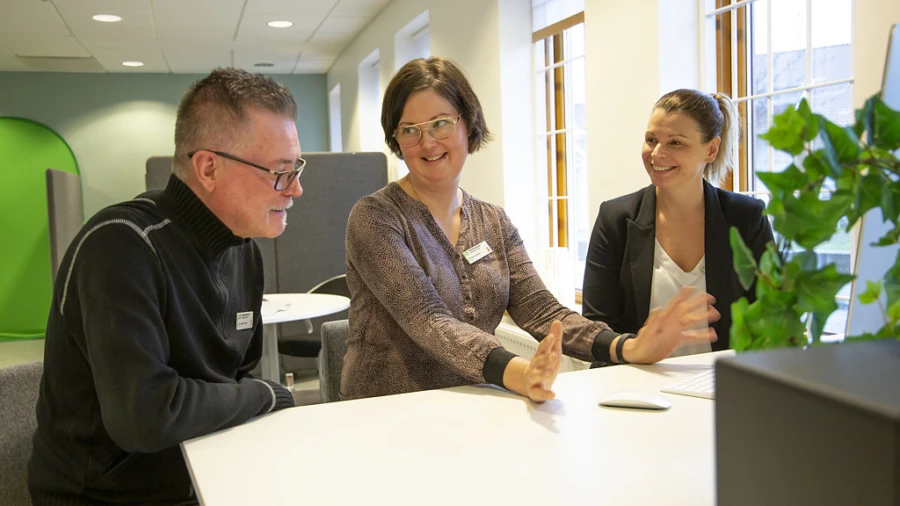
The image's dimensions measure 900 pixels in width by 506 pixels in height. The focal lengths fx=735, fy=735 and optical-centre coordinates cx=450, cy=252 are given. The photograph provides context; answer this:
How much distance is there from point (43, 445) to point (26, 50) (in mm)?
8763

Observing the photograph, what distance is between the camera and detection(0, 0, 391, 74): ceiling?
6.79 meters

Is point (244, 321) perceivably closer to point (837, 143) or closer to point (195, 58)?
point (837, 143)

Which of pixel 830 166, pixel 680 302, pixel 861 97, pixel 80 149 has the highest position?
pixel 80 149

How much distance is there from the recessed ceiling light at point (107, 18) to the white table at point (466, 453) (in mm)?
6812

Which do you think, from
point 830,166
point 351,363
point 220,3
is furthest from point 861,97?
point 220,3

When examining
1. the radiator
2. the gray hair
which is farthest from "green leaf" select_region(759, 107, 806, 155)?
Answer: the radiator

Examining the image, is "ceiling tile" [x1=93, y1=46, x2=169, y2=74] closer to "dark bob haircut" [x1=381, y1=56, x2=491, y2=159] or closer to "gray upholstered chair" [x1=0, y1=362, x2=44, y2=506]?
"dark bob haircut" [x1=381, y1=56, x2=491, y2=159]

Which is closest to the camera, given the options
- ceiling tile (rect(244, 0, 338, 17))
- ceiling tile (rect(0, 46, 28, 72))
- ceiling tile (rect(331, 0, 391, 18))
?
ceiling tile (rect(244, 0, 338, 17))

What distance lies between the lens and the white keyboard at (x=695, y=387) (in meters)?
1.43

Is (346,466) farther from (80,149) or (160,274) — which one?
(80,149)

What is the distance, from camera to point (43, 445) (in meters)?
1.39

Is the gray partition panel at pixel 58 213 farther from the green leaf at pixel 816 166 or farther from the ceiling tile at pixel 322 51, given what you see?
the green leaf at pixel 816 166

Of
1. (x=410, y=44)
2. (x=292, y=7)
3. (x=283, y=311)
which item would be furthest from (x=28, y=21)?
(x=283, y=311)

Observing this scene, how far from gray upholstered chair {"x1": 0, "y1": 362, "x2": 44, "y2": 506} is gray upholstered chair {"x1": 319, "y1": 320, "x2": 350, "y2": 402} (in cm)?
77
